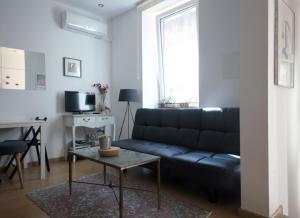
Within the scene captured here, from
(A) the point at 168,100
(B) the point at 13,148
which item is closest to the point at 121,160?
(B) the point at 13,148

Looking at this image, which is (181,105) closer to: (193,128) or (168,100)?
(168,100)

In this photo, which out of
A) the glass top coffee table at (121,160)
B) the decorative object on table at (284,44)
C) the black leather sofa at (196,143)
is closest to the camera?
the glass top coffee table at (121,160)

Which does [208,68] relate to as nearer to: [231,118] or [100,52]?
[231,118]

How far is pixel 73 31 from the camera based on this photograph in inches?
162

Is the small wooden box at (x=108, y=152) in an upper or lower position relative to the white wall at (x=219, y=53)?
lower

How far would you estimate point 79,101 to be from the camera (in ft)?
13.3

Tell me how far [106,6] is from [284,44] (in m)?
3.19

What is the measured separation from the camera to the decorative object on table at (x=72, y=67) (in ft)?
13.2

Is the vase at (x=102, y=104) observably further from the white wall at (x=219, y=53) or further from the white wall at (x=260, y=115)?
the white wall at (x=260, y=115)

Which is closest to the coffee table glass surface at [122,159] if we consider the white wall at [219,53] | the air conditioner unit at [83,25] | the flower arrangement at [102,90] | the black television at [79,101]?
the white wall at [219,53]

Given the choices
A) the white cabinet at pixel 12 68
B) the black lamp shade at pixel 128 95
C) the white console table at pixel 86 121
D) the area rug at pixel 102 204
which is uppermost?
the white cabinet at pixel 12 68

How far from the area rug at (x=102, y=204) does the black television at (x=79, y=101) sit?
5.49 ft

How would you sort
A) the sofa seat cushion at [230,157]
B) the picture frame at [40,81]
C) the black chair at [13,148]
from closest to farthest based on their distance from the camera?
the sofa seat cushion at [230,157] < the black chair at [13,148] < the picture frame at [40,81]

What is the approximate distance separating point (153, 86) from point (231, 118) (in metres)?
1.93
